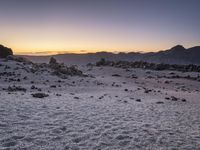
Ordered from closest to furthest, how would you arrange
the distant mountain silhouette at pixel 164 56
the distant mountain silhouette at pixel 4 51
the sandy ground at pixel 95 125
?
the sandy ground at pixel 95 125, the distant mountain silhouette at pixel 4 51, the distant mountain silhouette at pixel 164 56

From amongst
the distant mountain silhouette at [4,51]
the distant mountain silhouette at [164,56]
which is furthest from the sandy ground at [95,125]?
the distant mountain silhouette at [164,56]

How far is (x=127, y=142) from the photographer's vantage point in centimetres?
1113

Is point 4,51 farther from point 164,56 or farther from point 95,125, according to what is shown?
point 164,56

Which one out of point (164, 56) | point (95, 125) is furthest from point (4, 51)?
point (164, 56)

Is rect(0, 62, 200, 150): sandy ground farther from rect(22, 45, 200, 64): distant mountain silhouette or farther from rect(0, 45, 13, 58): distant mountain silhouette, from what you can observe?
rect(22, 45, 200, 64): distant mountain silhouette

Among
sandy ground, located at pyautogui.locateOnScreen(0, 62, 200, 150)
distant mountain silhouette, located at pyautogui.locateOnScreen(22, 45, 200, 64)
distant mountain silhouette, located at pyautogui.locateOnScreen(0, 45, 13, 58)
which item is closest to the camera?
sandy ground, located at pyautogui.locateOnScreen(0, 62, 200, 150)

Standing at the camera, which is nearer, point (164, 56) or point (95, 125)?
point (95, 125)

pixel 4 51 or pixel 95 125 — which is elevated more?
pixel 4 51

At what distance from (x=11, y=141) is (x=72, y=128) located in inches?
117

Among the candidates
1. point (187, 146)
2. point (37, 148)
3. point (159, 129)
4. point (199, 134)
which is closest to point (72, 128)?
point (37, 148)

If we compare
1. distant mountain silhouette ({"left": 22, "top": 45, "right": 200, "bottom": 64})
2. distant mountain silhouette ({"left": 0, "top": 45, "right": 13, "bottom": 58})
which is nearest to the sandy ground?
distant mountain silhouette ({"left": 0, "top": 45, "right": 13, "bottom": 58})

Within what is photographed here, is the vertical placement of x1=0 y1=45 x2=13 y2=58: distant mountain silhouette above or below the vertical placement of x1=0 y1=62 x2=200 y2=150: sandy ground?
above

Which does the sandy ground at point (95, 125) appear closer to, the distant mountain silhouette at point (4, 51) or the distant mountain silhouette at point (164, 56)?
the distant mountain silhouette at point (4, 51)

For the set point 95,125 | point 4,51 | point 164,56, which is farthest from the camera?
point 164,56
